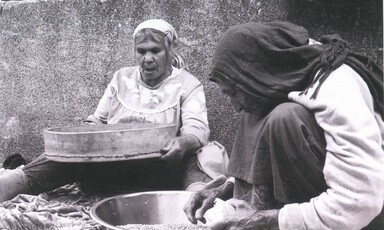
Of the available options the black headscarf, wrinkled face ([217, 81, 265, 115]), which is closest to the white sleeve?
the black headscarf

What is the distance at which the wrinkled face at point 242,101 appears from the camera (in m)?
2.11

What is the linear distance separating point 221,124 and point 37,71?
1.59 m

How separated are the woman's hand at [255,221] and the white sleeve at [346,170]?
0.03m

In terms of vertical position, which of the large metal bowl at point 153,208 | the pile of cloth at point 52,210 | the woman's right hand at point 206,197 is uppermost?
the woman's right hand at point 206,197

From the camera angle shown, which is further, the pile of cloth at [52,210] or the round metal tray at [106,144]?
the round metal tray at [106,144]

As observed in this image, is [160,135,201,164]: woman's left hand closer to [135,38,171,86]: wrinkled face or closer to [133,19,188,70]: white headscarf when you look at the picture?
[135,38,171,86]: wrinkled face

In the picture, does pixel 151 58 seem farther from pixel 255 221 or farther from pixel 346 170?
pixel 346 170

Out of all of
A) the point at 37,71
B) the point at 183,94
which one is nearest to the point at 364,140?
the point at 183,94

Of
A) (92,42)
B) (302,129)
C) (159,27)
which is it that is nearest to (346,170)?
(302,129)

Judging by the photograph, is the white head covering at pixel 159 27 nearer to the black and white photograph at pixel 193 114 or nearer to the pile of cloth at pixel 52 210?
the black and white photograph at pixel 193 114

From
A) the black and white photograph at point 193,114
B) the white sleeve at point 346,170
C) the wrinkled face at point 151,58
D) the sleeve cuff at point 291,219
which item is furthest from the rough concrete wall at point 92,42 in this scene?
the sleeve cuff at point 291,219

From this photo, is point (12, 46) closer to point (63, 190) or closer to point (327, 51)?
point (63, 190)

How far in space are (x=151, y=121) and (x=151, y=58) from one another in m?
0.40

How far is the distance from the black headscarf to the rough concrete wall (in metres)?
1.62
